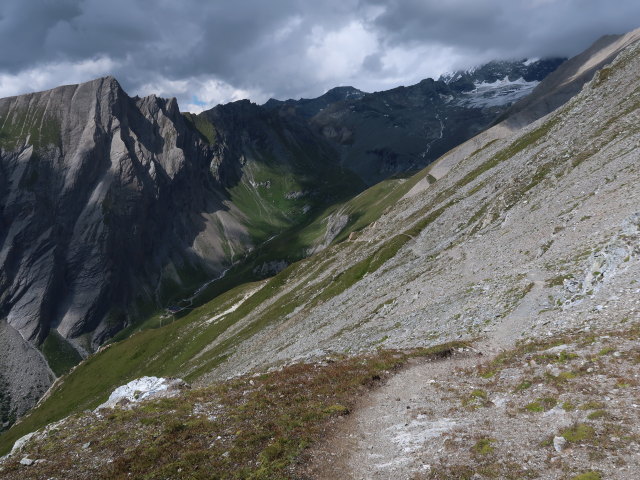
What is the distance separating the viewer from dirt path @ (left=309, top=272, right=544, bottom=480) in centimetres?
1520

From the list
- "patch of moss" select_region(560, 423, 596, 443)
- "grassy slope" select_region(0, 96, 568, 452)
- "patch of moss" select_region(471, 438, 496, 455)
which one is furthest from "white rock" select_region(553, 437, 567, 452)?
"grassy slope" select_region(0, 96, 568, 452)

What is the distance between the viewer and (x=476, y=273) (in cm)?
4075

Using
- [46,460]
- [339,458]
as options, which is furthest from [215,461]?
[46,460]

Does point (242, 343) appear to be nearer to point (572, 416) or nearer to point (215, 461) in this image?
point (215, 461)

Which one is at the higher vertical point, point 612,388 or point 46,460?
point 46,460

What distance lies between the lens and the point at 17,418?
495 feet

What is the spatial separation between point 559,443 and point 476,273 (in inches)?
1137

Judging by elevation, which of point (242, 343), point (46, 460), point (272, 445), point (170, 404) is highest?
point (46, 460)

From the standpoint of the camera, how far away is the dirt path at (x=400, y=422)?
49.9ft

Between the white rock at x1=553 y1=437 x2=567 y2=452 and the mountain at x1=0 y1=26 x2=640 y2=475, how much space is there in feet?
31.7

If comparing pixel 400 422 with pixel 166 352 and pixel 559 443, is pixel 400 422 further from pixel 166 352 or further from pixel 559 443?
pixel 166 352

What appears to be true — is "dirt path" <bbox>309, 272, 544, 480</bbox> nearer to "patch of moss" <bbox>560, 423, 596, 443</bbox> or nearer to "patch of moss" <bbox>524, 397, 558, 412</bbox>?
"patch of moss" <bbox>524, 397, 558, 412</bbox>

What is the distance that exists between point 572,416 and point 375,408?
9.34 metres

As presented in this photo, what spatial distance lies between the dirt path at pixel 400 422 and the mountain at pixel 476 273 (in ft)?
1.52
